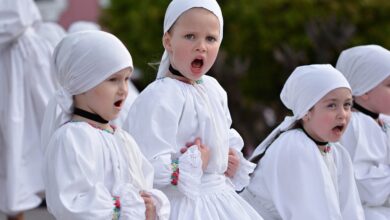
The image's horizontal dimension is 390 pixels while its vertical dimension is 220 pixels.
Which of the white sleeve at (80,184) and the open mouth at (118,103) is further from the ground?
the open mouth at (118,103)

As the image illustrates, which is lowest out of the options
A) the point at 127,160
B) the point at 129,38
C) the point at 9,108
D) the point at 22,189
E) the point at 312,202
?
the point at 129,38

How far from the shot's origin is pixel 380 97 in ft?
23.0

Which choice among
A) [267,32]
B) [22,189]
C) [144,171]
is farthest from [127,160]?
[267,32]

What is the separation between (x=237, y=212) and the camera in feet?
18.9

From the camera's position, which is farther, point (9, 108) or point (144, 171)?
point (9, 108)

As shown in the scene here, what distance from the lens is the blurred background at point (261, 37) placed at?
58.5 ft

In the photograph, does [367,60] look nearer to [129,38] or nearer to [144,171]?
[144,171]

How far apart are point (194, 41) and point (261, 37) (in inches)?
505

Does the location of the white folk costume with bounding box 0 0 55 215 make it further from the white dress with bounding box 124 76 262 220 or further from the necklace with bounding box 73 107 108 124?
the necklace with bounding box 73 107 108 124

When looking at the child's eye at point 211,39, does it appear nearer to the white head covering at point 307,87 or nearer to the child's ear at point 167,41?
the child's ear at point 167,41

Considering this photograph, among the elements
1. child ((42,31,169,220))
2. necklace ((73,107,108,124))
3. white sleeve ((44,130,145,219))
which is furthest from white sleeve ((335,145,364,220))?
necklace ((73,107,108,124))

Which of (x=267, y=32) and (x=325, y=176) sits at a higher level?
(x=325, y=176)

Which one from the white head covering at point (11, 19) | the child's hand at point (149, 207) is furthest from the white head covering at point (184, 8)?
the white head covering at point (11, 19)

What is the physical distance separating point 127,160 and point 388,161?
2.38 m
